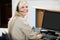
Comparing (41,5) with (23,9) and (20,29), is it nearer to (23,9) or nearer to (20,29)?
(23,9)

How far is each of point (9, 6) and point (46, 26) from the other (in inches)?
58.2

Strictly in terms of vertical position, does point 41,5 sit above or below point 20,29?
above

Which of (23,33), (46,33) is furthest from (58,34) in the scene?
(23,33)

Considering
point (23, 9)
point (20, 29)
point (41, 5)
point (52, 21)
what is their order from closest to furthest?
1. point (20, 29)
2. point (23, 9)
3. point (52, 21)
4. point (41, 5)

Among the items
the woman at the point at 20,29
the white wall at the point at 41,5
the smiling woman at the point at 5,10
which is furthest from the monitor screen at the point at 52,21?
the smiling woman at the point at 5,10

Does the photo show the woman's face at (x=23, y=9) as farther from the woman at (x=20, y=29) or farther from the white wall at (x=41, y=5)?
the white wall at (x=41, y=5)

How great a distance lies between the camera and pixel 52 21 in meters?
3.06

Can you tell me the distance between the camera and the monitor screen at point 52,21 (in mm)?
2968

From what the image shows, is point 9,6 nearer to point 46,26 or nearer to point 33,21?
point 33,21

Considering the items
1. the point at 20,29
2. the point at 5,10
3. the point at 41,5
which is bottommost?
the point at 20,29

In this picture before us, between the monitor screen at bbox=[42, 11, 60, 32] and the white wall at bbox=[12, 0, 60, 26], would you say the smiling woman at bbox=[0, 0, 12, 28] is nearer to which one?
the white wall at bbox=[12, 0, 60, 26]

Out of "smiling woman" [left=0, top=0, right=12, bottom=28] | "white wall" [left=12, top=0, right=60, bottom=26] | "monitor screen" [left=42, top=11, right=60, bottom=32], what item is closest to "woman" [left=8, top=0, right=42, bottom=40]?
"monitor screen" [left=42, top=11, right=60, bottom=32]

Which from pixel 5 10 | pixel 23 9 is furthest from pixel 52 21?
Answer: pixel 5 10

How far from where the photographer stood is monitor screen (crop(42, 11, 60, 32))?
297cm
